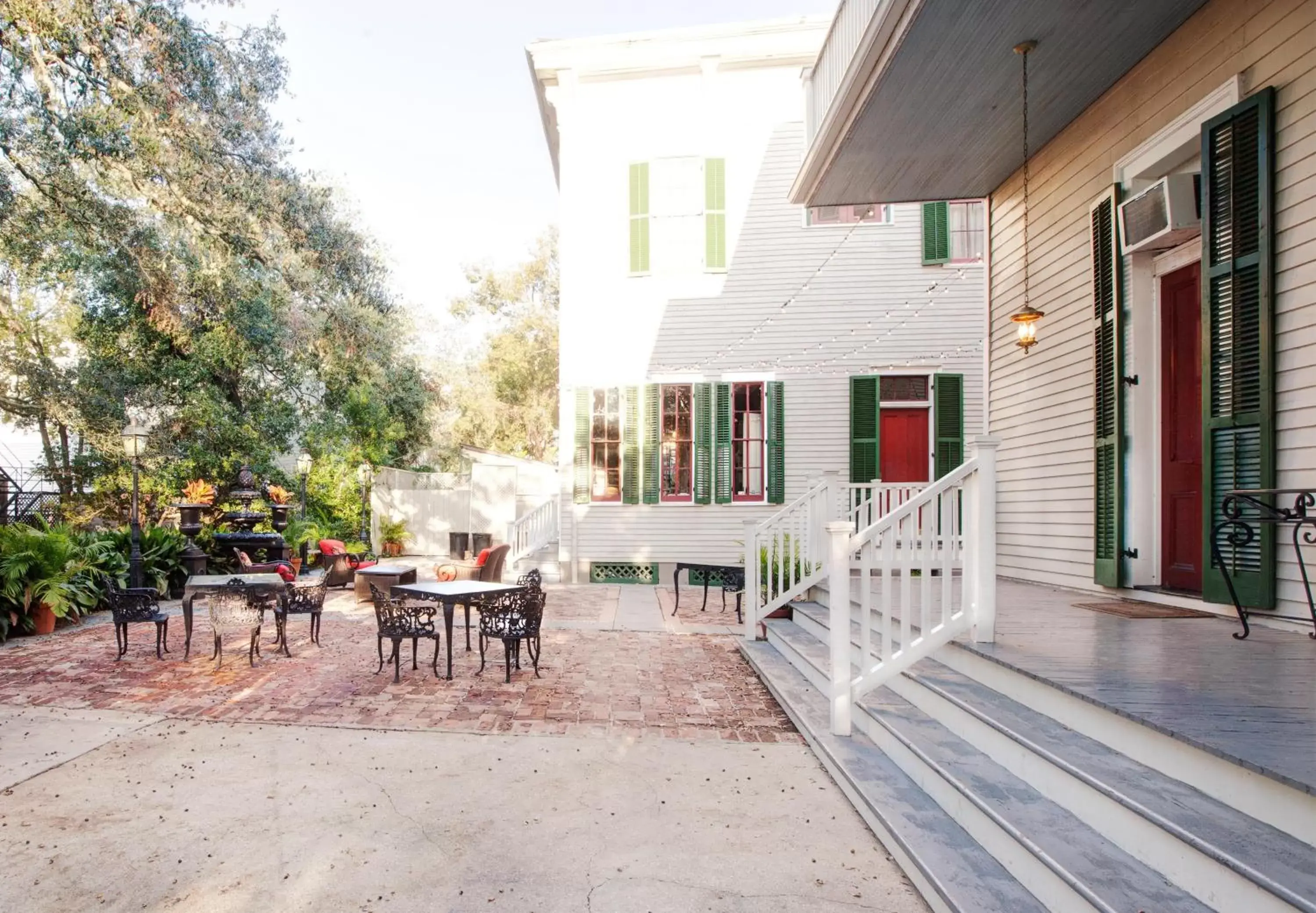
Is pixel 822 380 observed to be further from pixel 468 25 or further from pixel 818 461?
pixel 468 25

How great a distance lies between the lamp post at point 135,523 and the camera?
9.04 m

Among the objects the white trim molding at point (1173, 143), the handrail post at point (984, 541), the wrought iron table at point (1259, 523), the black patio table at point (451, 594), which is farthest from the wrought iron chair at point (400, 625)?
the white trim molding at point (1173, 143)

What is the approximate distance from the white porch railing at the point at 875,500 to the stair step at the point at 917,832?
314 centimetres

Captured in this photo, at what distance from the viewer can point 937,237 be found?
36.2 ft

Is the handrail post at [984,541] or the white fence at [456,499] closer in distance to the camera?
the handrail post at [984,541]

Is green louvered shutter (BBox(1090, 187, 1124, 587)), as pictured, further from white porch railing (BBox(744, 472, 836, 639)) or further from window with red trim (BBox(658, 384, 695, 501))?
window with red trim (BBox(658, 384, 695, 501))

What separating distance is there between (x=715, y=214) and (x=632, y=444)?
12.4 ft

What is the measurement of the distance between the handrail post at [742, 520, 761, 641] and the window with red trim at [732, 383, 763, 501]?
13.6 feet

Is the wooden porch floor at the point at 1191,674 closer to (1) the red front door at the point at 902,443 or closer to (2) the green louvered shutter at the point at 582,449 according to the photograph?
(1) the red front door at the point at 902,443

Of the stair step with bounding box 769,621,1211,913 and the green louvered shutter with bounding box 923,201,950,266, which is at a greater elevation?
the green louvered shutter with bounding box 923,201,950,266

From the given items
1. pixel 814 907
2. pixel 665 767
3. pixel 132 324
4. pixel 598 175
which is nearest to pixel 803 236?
pixel 598 175

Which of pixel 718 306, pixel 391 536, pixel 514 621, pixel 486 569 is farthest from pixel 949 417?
pixel 391 536

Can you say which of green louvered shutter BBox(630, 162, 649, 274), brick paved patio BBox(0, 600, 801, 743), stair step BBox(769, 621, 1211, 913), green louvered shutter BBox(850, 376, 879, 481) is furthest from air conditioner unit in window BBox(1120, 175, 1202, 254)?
green louvered shutter BBox(630, 162, 649, 274)

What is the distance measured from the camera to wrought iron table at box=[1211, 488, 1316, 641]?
352 centimetres
